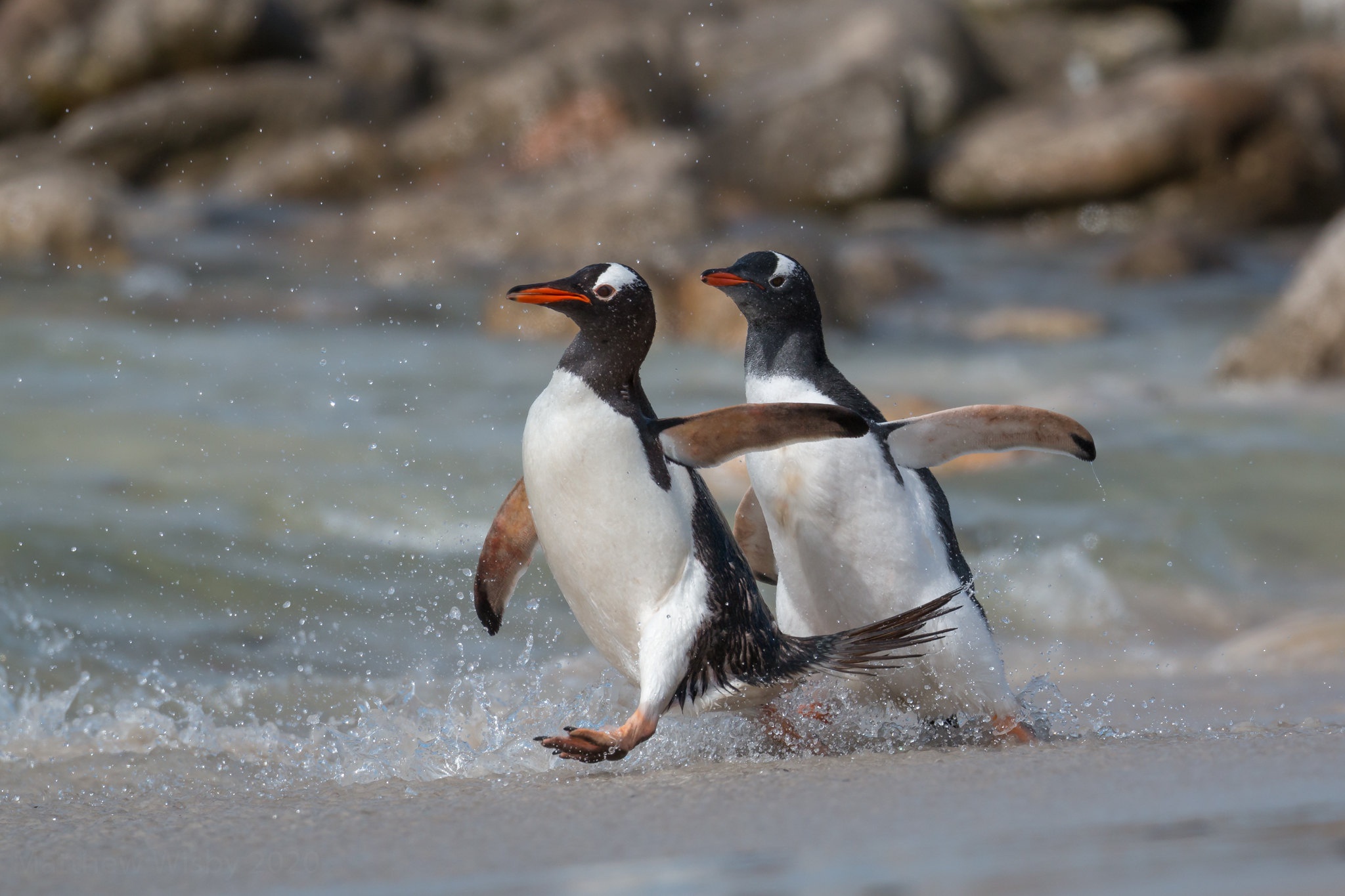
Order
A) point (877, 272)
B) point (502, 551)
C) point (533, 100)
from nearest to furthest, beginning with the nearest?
point (502, 551) → point (877, 272) → point (533, 100)

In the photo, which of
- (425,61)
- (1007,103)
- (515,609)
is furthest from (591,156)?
(515,609)

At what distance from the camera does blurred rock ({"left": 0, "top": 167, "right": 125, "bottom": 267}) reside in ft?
47.8

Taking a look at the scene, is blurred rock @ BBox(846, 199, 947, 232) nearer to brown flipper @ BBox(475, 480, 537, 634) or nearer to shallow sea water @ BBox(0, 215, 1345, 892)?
shallow sea water @ BBox(0, 215, 1345, 892)

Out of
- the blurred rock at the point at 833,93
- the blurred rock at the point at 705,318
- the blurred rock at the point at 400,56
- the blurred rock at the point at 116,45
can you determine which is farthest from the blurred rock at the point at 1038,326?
the blurred rock at the point at 116,45

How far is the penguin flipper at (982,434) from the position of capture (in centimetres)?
329

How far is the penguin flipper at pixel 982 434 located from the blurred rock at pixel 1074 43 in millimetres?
18918

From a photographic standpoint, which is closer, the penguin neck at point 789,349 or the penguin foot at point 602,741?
the penguin foot at point 602,741

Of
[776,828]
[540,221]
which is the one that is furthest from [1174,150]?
[776,828]

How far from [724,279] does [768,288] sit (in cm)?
10

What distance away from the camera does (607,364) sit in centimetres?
314

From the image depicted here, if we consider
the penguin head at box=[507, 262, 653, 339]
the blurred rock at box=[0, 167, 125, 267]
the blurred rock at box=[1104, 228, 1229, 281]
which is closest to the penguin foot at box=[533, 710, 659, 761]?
the penguin head at box=[507, 262, 653, 339]

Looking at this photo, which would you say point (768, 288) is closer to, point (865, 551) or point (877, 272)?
point (865, 551)

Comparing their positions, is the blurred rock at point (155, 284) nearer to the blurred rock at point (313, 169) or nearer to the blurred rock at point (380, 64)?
the blurred rock at point (313, 169)

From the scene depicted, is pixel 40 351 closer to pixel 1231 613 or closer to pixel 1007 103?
pixel 1231 613
